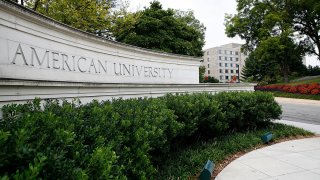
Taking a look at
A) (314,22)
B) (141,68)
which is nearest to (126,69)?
(141,68)

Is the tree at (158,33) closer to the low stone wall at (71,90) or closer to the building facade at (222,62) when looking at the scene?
the low stone wall at (71,90)

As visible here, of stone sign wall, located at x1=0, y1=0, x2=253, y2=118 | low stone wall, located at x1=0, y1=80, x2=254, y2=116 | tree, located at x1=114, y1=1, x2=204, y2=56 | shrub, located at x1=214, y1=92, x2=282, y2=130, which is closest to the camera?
low stone wall, located at x1=0, y1=80, x2=254, y2=116

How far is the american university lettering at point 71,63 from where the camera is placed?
4.79 meters

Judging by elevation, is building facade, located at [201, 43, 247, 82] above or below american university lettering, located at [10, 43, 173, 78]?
above

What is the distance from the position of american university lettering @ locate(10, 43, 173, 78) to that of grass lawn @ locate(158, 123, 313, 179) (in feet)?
10.2

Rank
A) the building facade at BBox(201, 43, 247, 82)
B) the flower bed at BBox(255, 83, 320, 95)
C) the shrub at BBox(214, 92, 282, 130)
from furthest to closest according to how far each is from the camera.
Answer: the building facade at BBox(201, 43, 247, 82)
the flower bed at BBox(255, 83, 320, 95)
the shrub at BBox(214, 92, 282, 130)

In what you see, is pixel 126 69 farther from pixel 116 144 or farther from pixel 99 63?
pixel 116 144

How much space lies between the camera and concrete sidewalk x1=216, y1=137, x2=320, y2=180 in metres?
4.94

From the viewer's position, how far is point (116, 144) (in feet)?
9.91

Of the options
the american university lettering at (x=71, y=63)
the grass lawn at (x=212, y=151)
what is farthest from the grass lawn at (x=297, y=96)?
the american university lettering at (x=71, y=63)

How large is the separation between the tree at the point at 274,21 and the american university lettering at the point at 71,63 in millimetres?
30438

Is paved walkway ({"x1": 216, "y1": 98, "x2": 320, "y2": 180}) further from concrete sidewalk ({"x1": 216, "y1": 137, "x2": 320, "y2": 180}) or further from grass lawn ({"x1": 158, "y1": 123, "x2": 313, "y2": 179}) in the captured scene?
grass lawn ({"x1": 158, "y1": 123, "x2": 313, "y2": 179})

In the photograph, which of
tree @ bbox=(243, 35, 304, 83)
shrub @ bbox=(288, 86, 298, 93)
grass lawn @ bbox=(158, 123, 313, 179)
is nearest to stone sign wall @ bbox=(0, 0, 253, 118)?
grass lawn @ bbox=(158, 123, 313, 179)

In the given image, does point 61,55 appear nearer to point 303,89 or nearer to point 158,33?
point 158,33
